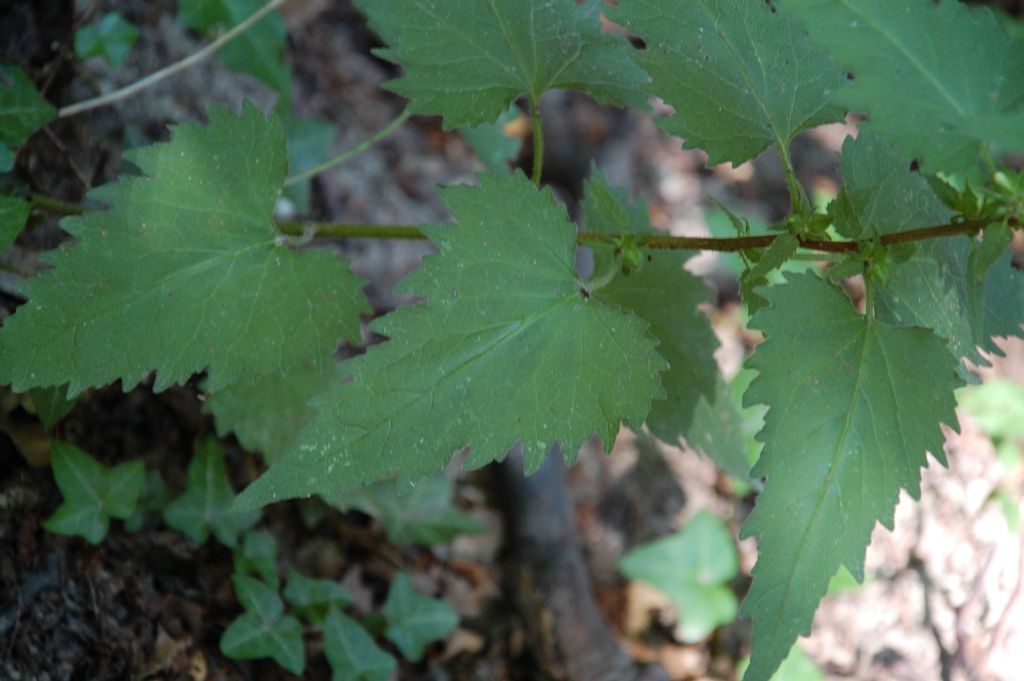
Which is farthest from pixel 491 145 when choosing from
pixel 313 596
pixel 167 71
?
pixel 313 596

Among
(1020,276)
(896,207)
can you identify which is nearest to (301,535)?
(896,207)

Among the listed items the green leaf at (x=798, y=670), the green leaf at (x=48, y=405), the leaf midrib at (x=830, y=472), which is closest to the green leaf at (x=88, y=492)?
the green leaf at (x=48, y=405)

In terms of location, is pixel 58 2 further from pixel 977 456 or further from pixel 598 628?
pixel 977 456

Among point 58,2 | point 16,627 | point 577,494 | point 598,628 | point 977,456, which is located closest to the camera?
point 16,627

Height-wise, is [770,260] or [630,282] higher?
[770,260]

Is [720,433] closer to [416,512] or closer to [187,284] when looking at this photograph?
[416,512]

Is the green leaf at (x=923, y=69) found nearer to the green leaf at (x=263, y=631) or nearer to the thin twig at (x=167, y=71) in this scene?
the thin twig at (x=167, y=71)
